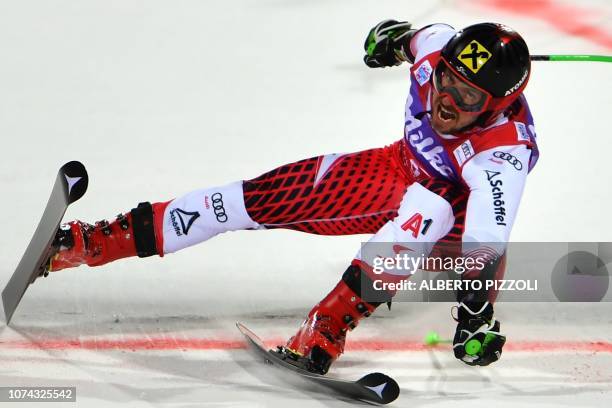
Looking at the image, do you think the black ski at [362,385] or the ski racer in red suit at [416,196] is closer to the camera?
the black ski at [362,385]

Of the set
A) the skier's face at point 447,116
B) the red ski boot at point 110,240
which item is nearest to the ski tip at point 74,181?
the red ski boot at point 110,240

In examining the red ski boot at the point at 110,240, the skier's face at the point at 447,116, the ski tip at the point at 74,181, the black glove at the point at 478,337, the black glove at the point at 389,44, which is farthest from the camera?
the black glove at the point at 389,44

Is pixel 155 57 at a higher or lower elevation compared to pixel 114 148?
higher

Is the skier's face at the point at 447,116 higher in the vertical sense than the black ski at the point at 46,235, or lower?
higher

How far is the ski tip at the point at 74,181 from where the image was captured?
16.6 ft

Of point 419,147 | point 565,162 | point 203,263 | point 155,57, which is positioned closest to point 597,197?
point 565,162

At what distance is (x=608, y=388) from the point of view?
5.15m

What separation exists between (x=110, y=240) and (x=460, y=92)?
1591mm

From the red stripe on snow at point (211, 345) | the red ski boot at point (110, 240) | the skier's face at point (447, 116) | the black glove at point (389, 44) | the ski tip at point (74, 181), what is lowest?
the red stripe on snow at point (211, 345)

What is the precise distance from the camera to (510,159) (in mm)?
5133

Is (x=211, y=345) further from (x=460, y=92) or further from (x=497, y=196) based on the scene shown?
(x=460, y=92)

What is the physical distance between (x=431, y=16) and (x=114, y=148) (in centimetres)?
257

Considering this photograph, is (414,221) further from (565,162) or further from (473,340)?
(565,162)

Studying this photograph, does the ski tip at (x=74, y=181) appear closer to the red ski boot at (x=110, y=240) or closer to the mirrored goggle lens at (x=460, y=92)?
the red ski boot at (x=110, y=240)
